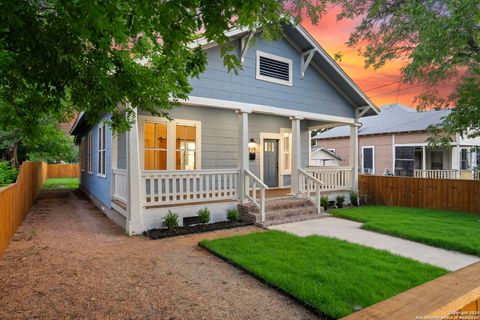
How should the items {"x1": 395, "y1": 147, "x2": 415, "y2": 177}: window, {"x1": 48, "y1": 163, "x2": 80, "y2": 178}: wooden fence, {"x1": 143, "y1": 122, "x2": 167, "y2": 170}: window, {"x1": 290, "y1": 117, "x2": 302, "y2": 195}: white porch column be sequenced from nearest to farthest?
{"x1": 143, "y1": 122, "x2": 167, "y2": 170}: window → {"x1": 290, "y1": 117, "x2": 302, "y2": 195}: white porch column → {"x1": 395, "y1": 147, "x2": 415, "y2": 177}: window → {"x1": 48, "y1": 163, "x2": 80, "y2": 178}: wooden fence

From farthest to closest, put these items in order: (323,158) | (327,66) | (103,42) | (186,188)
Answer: (323,158)
(327,66)
(186,188)
(103,42)

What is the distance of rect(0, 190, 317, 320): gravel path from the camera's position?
3168 millimetres

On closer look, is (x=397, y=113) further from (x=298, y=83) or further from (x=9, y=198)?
(x=9, y=198)

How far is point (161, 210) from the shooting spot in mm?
6902

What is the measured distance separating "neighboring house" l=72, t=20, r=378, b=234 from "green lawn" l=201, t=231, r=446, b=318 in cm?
209

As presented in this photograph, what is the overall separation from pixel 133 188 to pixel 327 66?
7.72m

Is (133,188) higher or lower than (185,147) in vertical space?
lower

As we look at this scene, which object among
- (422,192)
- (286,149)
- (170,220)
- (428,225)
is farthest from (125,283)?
(422,192)

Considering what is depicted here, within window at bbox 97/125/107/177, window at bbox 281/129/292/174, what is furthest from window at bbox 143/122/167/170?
window at bbox 281/129/292/174

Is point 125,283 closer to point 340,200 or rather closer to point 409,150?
point 340,200

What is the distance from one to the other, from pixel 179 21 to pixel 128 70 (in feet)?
4.92

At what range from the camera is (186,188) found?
7504mm

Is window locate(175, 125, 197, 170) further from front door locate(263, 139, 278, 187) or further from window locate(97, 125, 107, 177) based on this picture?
front door locate(263, 139, 278, 187)

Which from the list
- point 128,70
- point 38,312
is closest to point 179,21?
point 128,70
